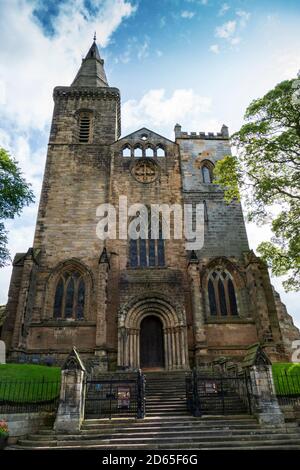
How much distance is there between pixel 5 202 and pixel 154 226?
9.55 metres

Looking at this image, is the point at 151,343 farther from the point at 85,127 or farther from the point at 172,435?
the point at 85,127

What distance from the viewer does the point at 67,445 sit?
8.31m

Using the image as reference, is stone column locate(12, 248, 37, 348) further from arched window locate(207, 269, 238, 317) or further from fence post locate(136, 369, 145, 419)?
arched window locate(207, 269, 238, 317)

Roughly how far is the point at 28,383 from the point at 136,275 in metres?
8.33

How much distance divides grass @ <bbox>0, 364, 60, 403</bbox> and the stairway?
2045 millimetres

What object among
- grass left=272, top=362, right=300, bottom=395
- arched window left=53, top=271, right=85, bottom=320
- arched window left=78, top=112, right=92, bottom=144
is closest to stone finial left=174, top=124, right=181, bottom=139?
arched window left=78, top=112, right=92, bottom=144

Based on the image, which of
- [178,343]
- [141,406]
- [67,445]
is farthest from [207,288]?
[67,445]

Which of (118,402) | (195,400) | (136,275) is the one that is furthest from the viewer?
(136,275)

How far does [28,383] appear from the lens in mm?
12352

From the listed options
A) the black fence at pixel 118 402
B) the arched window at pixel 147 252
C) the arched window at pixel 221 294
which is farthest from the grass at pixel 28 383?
the arched window at pixel 221 294

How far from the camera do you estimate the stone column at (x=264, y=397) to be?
9578mm

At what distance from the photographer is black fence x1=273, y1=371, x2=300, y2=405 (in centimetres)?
1112

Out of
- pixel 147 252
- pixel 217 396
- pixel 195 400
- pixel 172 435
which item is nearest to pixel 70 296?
pixel 147 252

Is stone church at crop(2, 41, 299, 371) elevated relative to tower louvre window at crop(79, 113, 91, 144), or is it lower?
lower
